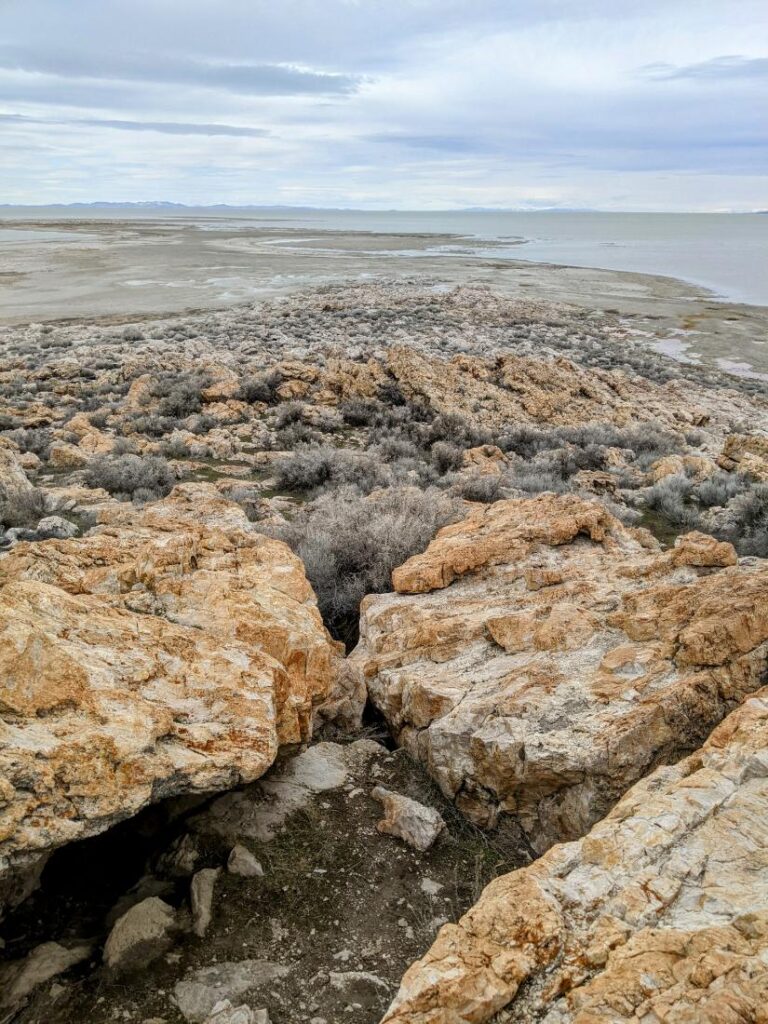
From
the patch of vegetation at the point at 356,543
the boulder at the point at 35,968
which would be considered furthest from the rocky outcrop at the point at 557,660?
the boulder at the point at 35,968

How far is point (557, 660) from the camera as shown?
5.06 m

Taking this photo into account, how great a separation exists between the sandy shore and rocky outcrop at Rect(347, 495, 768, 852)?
26.8 metres

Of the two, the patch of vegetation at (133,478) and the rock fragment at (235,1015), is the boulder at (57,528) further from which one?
the rock fragment at (235,1015)

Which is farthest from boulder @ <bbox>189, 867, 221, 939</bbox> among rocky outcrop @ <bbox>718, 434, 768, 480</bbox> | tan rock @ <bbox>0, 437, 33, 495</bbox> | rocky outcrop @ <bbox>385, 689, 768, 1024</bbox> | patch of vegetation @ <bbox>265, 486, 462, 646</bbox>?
rocky outcrop @ <bbox>718, 434, 768, 480</bbox>

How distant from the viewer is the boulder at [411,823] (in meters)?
4.31

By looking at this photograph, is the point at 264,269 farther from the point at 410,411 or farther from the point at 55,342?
the point at 410,411

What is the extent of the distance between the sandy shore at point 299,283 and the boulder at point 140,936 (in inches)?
1215

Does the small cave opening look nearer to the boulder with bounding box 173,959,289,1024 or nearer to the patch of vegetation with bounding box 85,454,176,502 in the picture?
the boulder with bounding box 173,959,289,1024

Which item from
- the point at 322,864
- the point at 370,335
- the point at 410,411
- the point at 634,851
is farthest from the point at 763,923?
the point at 370,335

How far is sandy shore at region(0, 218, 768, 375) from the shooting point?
35312 millimetres

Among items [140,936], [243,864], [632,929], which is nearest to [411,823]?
[243,864]

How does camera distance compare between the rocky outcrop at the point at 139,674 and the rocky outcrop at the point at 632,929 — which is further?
the rocky outcrop at the point at 139,674

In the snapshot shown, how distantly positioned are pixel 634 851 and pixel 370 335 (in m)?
26.5

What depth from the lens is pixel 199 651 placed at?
4508 mm
